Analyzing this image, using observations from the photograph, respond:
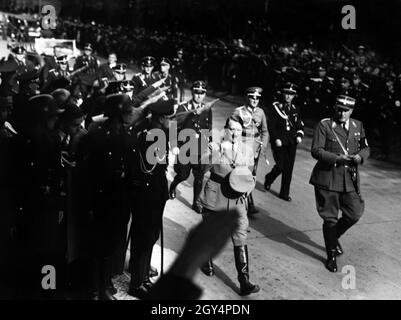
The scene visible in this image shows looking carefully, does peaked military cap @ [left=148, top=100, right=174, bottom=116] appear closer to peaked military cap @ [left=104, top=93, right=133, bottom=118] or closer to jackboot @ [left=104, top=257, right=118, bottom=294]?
peaked military cap @ [left=104, top=93, right=133, bottom=118]

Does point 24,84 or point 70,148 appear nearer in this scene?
point 70,148

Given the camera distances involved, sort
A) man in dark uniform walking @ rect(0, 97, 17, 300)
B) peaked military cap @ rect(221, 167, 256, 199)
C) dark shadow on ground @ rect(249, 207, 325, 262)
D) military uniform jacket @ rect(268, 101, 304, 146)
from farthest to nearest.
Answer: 1. military uniform jacket @ rect(268, 101, 304, 146)
2. dark shadow on ground @ rect(249, 207, 325, 262)
3. peaked military cap @ rect(221, 167, 256, 199)
4. man in dark uniform walking @ rect(0, 97, 17, 300)

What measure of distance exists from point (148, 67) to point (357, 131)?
6.14 m

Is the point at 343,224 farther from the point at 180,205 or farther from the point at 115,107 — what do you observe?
the point at 115,107

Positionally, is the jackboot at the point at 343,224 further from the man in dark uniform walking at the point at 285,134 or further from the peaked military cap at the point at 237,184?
the man in dark uniform walking at the point at 285,134

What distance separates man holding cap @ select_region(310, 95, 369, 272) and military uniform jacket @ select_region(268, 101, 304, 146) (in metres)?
Result: 2.23

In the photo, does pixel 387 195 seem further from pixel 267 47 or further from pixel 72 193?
pixel 267 47

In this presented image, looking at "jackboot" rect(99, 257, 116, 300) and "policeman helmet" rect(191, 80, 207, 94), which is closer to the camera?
"jackboot" rect(99, 257, 116, 300)

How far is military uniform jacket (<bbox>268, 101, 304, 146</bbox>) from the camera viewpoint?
8469mm

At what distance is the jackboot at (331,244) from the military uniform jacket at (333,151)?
0.43m

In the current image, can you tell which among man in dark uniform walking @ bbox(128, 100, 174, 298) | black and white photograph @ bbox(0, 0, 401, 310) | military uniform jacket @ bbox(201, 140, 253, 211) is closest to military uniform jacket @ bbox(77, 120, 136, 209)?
black and white photograph @ bbox(0, 0, 401, 310)

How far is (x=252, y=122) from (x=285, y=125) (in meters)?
1.02

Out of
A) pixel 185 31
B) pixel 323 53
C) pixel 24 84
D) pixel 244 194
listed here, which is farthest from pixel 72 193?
pixel 185 31

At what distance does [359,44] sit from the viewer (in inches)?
727
